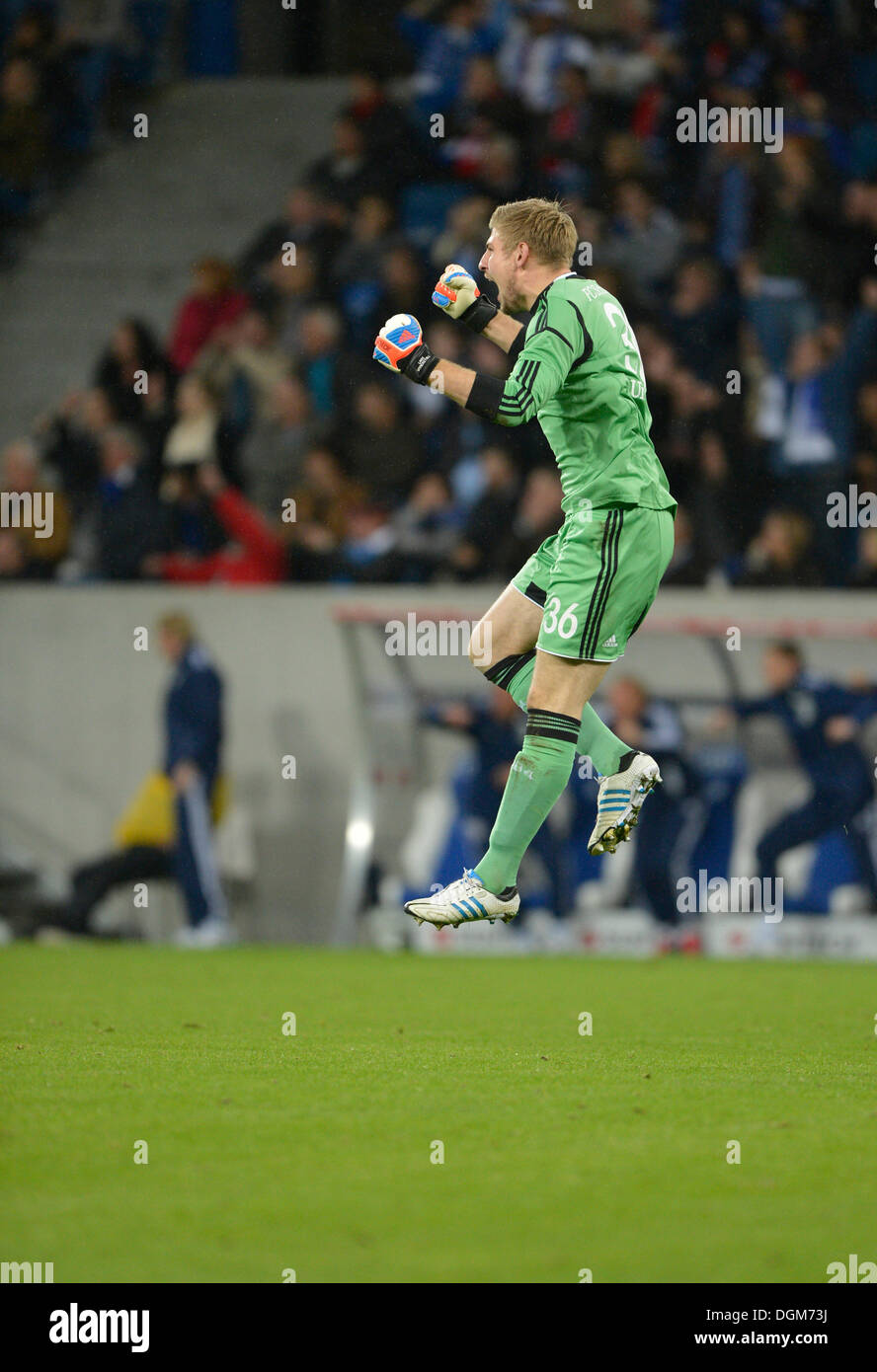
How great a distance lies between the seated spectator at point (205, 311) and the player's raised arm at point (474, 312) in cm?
1011

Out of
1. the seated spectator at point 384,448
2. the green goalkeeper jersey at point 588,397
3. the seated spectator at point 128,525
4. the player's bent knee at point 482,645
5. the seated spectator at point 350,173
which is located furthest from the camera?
the seated spectator at point 350,173

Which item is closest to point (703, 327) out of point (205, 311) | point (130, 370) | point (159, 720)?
point (205, 311)

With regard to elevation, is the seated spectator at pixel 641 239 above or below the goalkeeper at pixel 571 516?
above

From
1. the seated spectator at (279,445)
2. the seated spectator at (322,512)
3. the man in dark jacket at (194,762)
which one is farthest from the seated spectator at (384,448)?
the man in dark jacket at (194,762)

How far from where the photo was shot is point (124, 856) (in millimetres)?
15023

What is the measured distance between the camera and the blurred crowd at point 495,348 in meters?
14.9

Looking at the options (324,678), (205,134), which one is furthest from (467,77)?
(324,678)

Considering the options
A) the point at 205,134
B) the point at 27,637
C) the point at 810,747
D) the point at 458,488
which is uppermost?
the point at 205,134

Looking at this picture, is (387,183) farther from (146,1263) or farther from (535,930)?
(146,1263)

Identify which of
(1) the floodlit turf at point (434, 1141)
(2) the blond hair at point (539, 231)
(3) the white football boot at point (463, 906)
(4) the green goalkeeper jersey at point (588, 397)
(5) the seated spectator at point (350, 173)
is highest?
(5) the seated spectator at point (350, 173)

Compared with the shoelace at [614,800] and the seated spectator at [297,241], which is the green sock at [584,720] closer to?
the shoelace at [614,800]

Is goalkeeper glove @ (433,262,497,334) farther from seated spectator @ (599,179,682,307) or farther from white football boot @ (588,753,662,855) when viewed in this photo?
seated spectator @ (599,179,682,307)

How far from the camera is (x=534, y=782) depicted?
7109 mm
